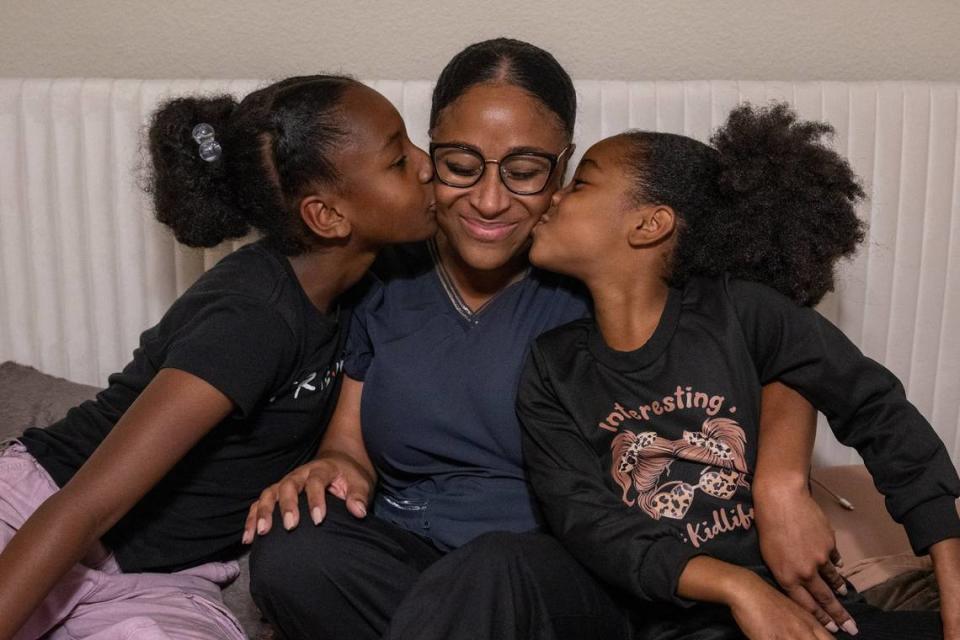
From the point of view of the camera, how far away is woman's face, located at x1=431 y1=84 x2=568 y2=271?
151 centimetres

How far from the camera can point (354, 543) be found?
56.2 inches

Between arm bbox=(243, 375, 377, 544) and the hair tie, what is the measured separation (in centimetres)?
39

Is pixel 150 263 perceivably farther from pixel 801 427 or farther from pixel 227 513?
pixel 801 427

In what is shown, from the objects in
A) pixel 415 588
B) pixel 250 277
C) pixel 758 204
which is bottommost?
pixel 415 588

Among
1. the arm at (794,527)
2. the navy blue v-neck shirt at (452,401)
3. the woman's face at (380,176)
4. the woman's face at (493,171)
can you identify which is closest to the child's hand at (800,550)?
the arm at (794,527)

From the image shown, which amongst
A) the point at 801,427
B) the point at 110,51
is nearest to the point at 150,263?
the point at 110,51

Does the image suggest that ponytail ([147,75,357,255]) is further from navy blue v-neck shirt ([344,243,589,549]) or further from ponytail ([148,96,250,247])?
navy blue v-neck shirt ([344,243,589,549])

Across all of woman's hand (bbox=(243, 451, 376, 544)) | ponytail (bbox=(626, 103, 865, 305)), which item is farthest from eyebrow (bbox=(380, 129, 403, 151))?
woman's hand (bbox=(243, 451, 376, 544))

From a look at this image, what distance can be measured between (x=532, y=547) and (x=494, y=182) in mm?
503

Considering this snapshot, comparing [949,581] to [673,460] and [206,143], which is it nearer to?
[673,460]

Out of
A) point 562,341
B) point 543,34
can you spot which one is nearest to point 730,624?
point 562,341

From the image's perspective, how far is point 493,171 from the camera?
1509mm

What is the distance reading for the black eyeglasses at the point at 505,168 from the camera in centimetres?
151

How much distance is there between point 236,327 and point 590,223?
0.50 m
